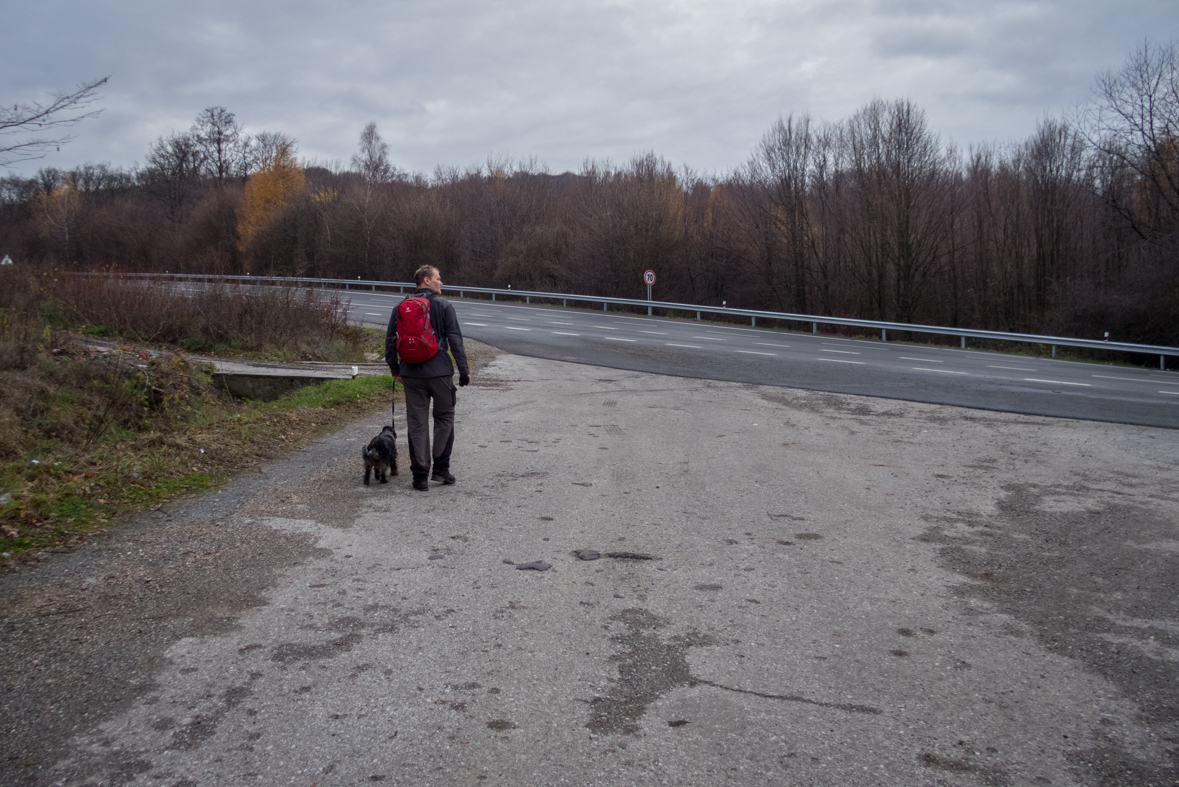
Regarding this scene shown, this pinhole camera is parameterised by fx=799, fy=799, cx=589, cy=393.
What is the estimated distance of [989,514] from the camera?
6.94 metres

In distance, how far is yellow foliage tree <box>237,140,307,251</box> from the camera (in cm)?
6075

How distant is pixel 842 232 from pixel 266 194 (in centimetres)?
4448

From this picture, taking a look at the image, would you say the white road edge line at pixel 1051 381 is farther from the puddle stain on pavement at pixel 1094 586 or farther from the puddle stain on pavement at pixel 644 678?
the puddle stain on pavement at pixel 644 678

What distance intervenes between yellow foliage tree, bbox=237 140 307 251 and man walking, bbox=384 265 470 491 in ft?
189

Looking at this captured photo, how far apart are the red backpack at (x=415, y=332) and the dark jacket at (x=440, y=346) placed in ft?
0.25

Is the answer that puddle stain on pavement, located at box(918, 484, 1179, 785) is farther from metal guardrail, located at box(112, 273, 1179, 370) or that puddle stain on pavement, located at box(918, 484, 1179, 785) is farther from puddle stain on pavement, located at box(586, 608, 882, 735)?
metal guardrail, located at box(112, 273, 1179, 370)

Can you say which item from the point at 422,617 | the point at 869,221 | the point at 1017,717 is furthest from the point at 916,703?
the point at 869,221

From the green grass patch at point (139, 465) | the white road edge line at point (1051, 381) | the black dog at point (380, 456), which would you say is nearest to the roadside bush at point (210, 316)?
the green grass patch at point (139, 465)

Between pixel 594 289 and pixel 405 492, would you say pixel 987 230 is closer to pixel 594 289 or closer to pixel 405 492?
pixel 594 289

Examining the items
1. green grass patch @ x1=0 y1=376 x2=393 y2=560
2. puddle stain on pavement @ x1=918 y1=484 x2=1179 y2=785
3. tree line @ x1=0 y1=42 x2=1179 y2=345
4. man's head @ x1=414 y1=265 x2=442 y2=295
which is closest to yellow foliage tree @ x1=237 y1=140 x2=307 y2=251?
tree line @ x1=0 y1=42 x2=1179 y2=345

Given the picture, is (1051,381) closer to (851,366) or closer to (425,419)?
(851,366)

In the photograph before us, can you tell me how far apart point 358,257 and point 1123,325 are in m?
44.4

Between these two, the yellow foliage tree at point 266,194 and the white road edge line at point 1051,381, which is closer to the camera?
the white road edge line at point 1051,381

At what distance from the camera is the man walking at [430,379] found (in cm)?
718
